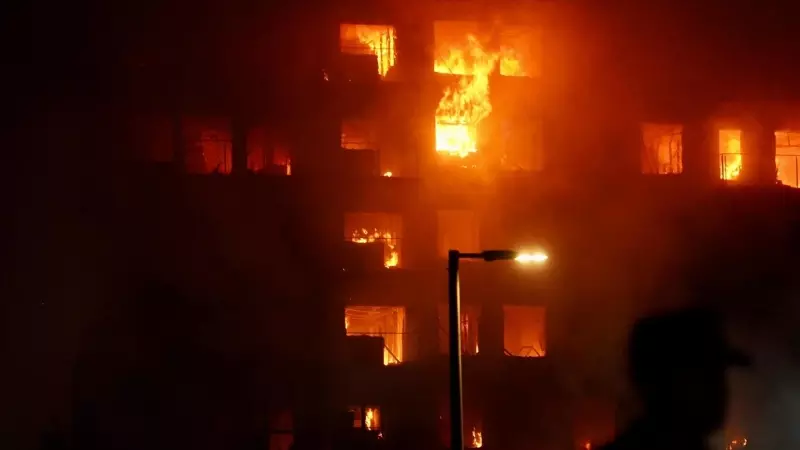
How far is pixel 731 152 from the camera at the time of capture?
61.0 feet

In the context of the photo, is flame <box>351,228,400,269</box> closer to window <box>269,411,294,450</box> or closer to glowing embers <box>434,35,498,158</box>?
glowing embers <box>434,35,498,158</box>

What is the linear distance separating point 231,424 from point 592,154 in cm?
932

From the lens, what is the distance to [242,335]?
15.9 metres

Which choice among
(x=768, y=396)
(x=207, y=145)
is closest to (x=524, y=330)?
(x=768, y=396)

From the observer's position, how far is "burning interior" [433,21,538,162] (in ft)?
57.5

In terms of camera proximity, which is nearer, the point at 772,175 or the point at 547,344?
the point at 547,344

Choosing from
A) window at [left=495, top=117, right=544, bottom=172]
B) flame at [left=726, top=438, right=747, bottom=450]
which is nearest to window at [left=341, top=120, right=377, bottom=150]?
window at [left=495, top=117, right=544, bottom=172]

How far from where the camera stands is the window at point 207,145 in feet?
54.8

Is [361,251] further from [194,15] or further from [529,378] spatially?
[194,15]

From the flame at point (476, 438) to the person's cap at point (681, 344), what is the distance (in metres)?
3.43

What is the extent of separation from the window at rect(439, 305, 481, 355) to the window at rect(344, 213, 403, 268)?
1.50 metres

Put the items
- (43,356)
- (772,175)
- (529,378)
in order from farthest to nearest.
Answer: (772,175) < (529,378) < (43,356)

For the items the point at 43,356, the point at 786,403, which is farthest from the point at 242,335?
the point at 786,403

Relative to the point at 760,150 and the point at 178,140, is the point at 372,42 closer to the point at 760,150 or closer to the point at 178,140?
the point at 178,140
